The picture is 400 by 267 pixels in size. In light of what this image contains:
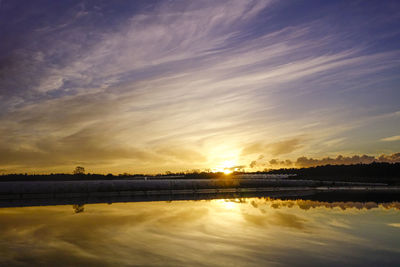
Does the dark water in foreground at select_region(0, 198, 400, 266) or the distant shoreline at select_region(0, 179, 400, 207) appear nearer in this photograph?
the dark water in foreground at select_region(0, 198, 400, 266)

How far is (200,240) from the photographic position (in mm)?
8586

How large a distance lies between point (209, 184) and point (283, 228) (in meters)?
21.4

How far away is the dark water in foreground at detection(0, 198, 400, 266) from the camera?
22.0ft

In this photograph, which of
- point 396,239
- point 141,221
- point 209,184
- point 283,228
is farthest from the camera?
point 209,184

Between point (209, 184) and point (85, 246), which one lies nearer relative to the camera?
point (85, 246)

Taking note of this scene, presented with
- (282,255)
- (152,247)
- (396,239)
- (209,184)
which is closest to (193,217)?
(152,247)

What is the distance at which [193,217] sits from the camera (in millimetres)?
12844

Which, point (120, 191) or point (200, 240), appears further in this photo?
point (120, 191)

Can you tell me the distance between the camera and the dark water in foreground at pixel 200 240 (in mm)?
6715

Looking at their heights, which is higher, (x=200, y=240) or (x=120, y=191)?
(x=120, y=191)

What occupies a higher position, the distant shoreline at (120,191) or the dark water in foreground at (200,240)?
the distant shoreline at (120,191)

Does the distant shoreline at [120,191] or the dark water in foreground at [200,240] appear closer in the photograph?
the dark water in foreground at [200,240]

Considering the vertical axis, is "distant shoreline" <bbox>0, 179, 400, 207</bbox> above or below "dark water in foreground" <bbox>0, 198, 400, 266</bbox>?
above

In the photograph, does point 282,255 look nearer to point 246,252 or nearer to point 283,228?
point 246,252
